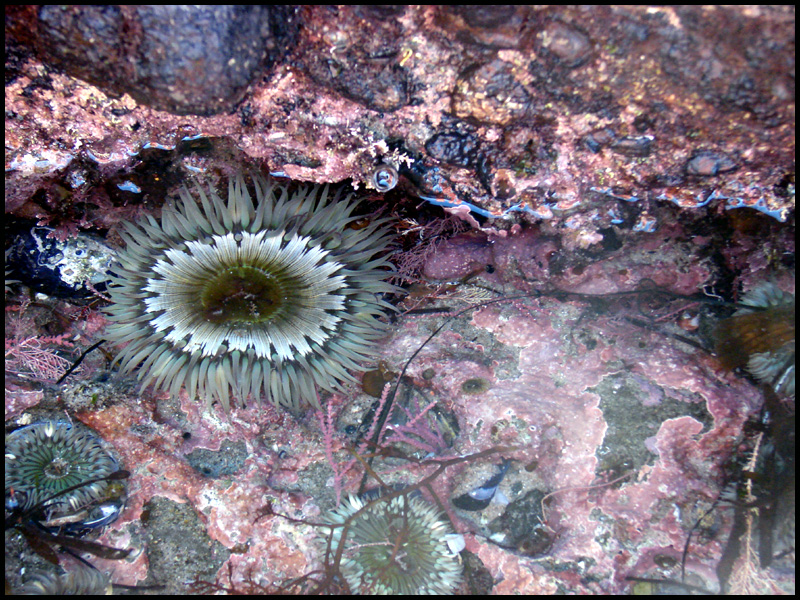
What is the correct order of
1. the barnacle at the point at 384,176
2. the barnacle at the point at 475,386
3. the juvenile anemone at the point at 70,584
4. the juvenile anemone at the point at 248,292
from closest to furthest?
1. the barnacle at the point at 384,176
2. the juvenile anemone at the point at 70,584
3. the juvenile anemone at the point at 248,292
4. the barnacle at the point at 475,386

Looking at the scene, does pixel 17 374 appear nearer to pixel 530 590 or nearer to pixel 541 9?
pixel 530 590

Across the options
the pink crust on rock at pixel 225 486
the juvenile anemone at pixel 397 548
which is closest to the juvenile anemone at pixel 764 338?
the juvenile anemone at pixel 397 548

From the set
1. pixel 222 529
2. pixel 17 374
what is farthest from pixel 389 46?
pixel 17 374

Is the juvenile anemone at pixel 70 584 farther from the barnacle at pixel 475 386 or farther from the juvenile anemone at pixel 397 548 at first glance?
the barnacle at pixel 475 386

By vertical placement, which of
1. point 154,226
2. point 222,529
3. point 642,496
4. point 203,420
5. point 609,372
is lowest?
point 222,529

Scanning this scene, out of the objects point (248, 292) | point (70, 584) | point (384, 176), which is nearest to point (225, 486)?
point (70, 584)
